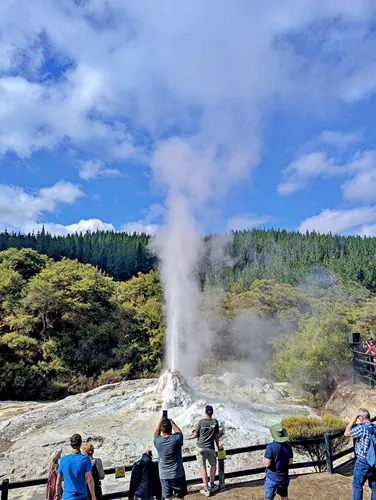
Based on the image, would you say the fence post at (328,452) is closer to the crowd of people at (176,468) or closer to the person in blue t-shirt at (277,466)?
the crowd of people at (176,468)

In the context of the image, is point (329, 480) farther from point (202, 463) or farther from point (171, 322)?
point (171, 322)

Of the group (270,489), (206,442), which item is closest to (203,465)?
(206,442)

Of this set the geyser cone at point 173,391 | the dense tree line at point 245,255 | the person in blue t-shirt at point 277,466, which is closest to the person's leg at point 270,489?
the person in blue t-shirt at point 277,466

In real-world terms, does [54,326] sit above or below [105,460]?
above

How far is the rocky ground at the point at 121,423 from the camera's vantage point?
9.74 meters

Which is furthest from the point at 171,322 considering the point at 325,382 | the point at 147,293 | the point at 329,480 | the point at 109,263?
the point at 109,263

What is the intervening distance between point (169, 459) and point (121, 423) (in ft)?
26.3

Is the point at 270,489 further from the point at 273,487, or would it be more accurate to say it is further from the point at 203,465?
the point at 203,465

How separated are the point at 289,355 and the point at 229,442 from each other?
8765 mm

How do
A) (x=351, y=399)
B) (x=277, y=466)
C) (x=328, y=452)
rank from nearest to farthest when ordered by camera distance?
(x=277, y=466) < (x=328, y=452) < (x=351, y=399)

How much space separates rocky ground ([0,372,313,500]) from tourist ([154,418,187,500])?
412 centimetres

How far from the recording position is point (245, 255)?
72.8 meters

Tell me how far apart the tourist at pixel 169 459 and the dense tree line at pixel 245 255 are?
146 ft

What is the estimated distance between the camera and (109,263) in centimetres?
6234
